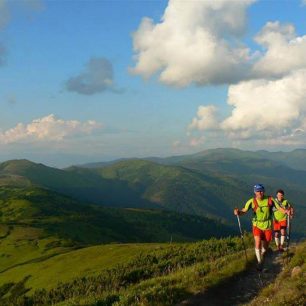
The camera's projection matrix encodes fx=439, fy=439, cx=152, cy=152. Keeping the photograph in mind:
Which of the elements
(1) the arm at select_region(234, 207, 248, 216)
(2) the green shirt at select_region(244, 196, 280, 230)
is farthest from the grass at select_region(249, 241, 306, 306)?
(1) the arm at select_region(234, 207, 248, 216)

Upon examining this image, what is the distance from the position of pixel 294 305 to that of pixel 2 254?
169 metres

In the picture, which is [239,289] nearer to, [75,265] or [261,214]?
[261,214]

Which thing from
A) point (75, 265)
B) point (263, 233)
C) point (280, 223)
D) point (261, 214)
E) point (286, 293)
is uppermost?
point (261, 214)

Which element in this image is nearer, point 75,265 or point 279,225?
point 279,225

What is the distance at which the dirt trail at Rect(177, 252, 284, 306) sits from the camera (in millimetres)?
17953

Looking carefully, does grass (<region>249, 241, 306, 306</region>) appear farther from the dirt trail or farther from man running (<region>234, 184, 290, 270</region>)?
man running (<region>234, 184, 290, 270</region>)

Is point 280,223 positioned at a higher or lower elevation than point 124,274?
higher

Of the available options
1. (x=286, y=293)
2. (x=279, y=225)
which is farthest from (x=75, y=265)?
(x=286, y=293)

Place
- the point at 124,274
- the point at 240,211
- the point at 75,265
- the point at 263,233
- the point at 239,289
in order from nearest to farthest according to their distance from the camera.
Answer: the point at 239,289 → the point at 240,211 → the point at 263,233 → the point at 124,274 → the point at 75,265

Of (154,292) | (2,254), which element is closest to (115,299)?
(154,292)

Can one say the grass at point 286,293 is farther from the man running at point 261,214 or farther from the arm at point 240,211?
the arm at point 240,211

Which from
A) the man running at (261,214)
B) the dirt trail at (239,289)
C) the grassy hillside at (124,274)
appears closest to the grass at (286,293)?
the dirt trail at (239,289)

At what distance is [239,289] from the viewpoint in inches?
776

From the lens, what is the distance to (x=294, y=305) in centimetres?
1430
